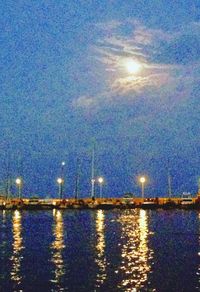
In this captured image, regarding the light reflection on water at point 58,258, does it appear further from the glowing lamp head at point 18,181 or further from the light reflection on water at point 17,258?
Answer: the glowing lamp head at point 18,181

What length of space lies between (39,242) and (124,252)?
1453 centimetres

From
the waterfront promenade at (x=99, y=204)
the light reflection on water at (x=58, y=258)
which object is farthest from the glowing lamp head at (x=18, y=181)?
the light reflection on water at (x=58, y=258)

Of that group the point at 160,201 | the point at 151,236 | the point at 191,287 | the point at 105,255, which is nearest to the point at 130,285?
the point at 191,287

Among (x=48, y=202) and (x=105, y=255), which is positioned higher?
(x=48, y=202)

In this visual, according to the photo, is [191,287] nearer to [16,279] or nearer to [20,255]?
[16,279]

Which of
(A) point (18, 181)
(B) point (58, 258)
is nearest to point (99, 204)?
(A) point (18, 181)

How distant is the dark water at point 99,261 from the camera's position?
41906 mm

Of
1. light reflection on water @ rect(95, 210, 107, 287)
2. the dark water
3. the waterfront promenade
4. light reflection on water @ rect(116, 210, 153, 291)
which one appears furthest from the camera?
the waterfront promenade

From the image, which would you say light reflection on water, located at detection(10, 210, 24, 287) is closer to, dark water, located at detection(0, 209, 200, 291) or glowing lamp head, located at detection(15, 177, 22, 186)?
dark water, located at detection(0, 209, 200, 291)

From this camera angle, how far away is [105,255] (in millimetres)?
57406

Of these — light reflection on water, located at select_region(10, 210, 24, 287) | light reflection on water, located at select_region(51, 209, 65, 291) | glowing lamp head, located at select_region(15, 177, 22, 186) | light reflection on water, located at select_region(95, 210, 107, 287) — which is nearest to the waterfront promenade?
glowing lamp head, located at select_region(15, 177, 22, 186)

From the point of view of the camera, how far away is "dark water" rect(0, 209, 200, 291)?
41906 millimetres

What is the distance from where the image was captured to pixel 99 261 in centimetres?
5306

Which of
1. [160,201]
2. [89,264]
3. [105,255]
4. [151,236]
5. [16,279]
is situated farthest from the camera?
[160,201]
